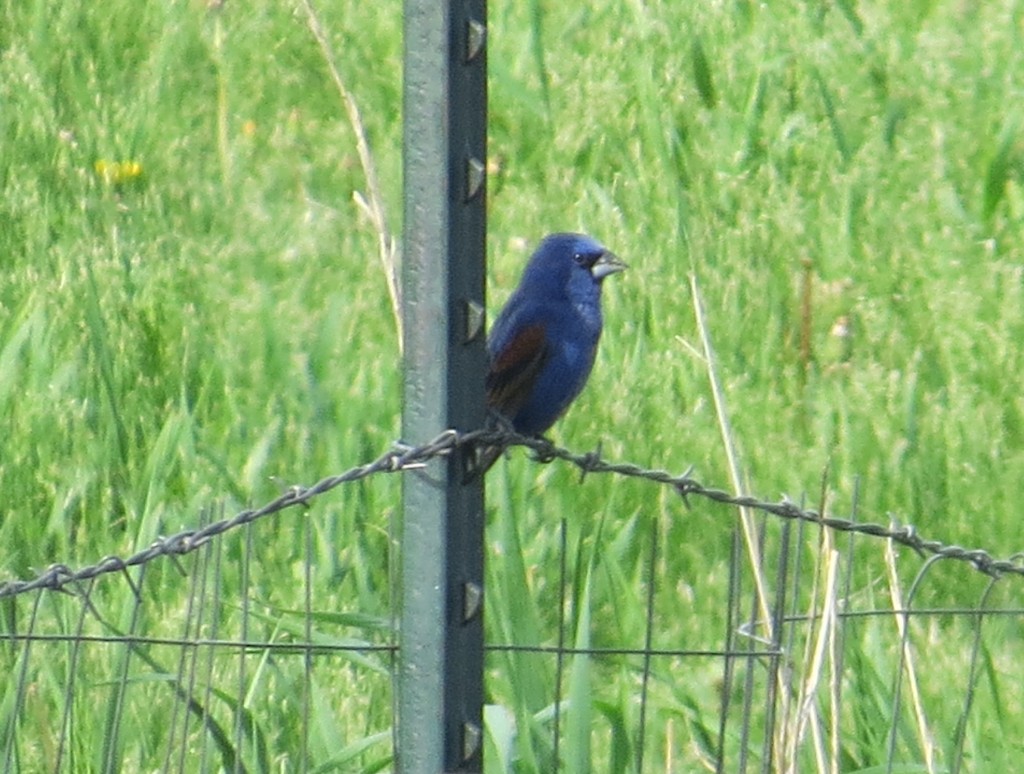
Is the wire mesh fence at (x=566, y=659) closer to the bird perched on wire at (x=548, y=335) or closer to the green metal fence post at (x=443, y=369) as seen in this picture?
the green metal fence post at (x=443, y=369)

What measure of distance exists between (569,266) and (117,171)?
6.79 ft

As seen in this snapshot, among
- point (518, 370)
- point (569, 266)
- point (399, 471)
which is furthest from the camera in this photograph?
point (569, 266)

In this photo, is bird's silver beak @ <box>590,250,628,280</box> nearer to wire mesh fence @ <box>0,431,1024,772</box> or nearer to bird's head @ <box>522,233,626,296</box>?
bird's head @ <box>522,233,626,296</box>

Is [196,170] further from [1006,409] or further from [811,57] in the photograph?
[1006,409]

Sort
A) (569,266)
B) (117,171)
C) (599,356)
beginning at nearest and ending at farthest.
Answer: (569,266)
(599,356)
(117,171)

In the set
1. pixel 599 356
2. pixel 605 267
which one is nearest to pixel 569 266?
pixel 605 267

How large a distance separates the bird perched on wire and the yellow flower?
1.94 metres

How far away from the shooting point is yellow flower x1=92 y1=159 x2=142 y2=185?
5945 millimetres

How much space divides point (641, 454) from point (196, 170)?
1.87m

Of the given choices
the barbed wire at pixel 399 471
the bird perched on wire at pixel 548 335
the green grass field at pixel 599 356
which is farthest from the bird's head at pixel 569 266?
the barbed wire at pixel 399 471

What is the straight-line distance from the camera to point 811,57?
251 inches

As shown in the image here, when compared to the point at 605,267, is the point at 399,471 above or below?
below

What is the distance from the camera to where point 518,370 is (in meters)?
4.15

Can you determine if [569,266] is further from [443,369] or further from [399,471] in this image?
[443,369]
